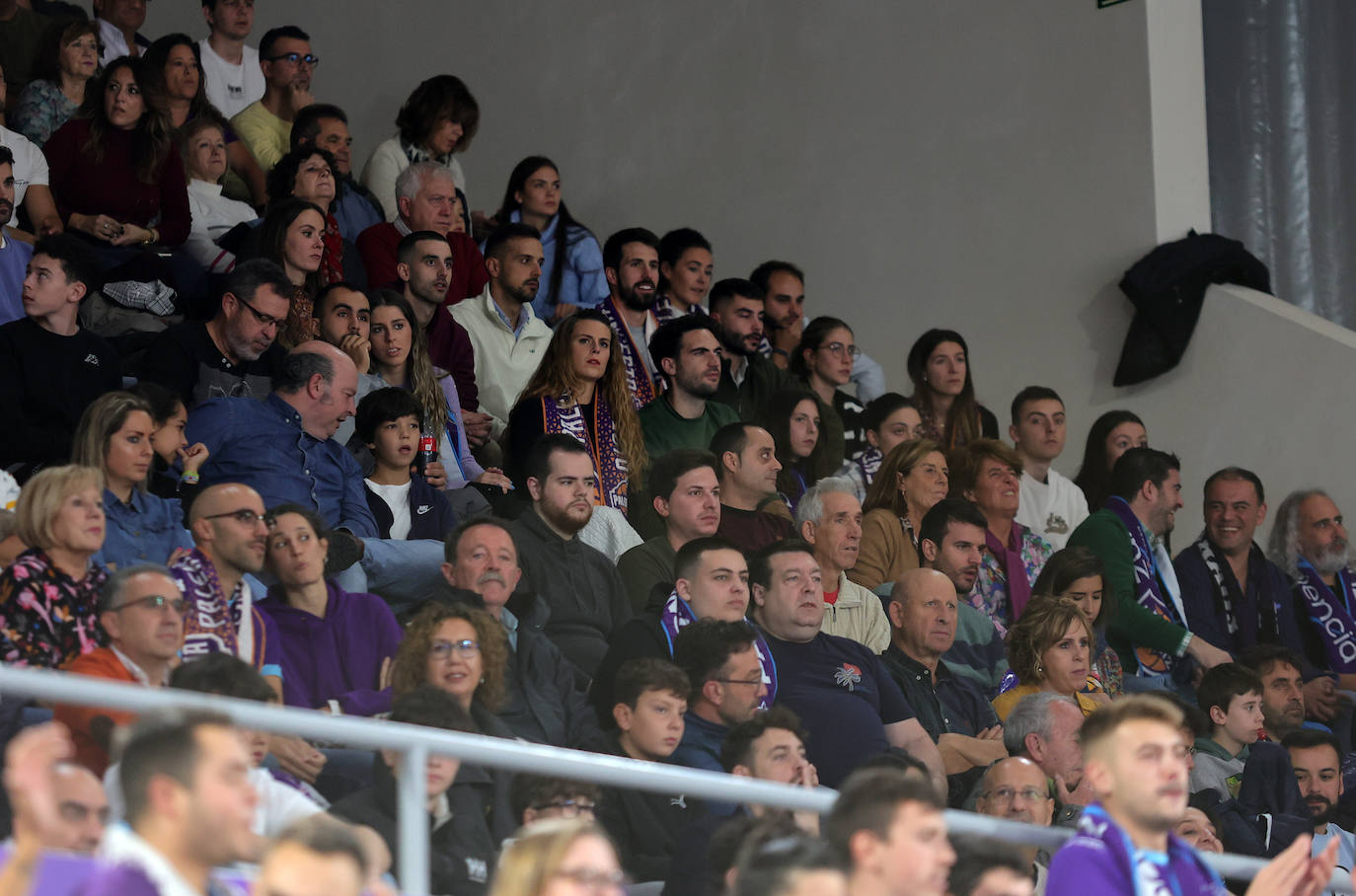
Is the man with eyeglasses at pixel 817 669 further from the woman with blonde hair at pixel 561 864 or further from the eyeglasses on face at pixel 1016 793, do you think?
the woman with blonde hair at pixel 561 864

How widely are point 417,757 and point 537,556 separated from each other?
96.5 inches

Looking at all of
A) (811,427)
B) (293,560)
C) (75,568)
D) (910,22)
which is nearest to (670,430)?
(811,427)

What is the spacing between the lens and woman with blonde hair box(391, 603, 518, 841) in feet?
13.3

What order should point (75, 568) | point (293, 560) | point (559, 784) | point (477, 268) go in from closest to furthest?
1. point (559, 784)
2. point (75, 568)
3. point (293, 560)
4. point (477, 268)

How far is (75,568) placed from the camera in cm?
393

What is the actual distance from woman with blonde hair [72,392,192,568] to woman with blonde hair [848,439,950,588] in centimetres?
231

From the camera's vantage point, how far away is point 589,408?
6.02 metres

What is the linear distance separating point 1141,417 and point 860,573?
8.74ft

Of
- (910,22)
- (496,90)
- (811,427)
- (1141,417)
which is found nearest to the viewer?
(811,427)

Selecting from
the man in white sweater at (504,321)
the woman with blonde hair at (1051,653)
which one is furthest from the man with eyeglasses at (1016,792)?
the man in white sweater at (504,321)

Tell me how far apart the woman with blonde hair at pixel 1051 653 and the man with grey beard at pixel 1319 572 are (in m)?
1.61

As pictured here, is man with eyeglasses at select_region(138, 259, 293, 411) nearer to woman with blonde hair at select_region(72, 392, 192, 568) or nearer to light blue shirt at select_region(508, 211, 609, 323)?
woman with blonde hair at select_region(72, 392, 192, 568)

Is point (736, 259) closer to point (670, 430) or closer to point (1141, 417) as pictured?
point (1141, 417)

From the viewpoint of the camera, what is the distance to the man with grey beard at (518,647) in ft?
14.2
